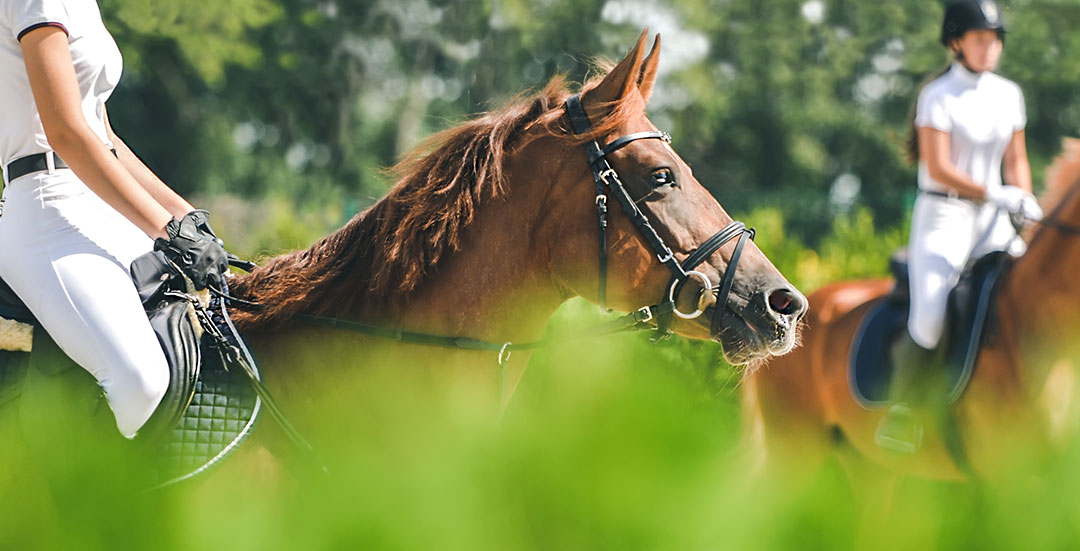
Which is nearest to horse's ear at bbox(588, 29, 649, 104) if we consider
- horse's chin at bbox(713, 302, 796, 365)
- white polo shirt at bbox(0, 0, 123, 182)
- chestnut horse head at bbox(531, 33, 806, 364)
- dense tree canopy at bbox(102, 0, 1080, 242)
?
chestnut horse head at bbox(531, 33, 806, 364)

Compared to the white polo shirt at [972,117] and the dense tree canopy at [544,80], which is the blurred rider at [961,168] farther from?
the dense tree canopy at [544,80]

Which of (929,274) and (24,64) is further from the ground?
(24,64)

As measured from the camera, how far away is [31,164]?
7.64 feet

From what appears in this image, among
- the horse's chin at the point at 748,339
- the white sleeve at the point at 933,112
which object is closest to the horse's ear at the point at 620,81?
the horse's chin at the point at 748,339

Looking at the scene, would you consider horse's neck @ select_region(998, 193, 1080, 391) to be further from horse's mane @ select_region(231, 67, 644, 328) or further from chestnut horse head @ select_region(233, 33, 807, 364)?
horse's mane @ select_region(231, 67, 644, 328)

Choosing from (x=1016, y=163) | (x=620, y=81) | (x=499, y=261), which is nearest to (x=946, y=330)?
Result: (x=1016, y=163)

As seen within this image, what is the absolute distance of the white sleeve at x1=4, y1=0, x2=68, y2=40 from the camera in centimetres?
217

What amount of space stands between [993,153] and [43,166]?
14.9ft

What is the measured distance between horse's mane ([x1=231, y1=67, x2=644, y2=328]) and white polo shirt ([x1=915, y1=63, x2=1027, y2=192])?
299 centimetres

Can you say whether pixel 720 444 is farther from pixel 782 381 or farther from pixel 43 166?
pixel 782 381

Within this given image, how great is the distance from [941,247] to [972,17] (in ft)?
3.71

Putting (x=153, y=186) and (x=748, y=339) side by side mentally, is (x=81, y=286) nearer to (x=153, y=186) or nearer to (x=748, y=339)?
(x=153, y=186)

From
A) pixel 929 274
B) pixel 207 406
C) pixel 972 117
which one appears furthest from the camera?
pixel 972 117

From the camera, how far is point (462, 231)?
2.74 metres
